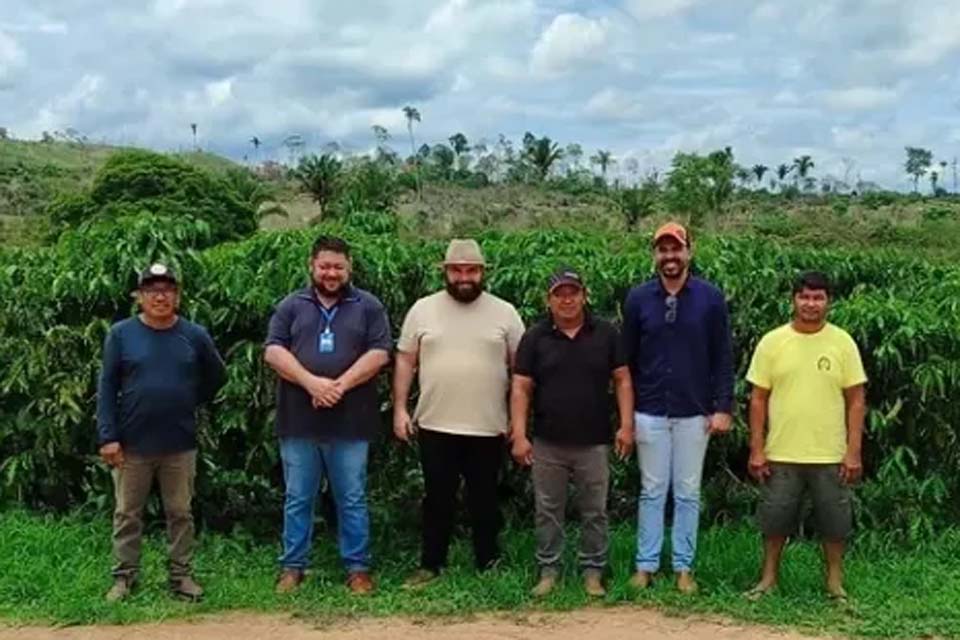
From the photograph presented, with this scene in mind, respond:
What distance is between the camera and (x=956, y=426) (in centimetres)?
648

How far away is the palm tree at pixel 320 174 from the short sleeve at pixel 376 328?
109 ft

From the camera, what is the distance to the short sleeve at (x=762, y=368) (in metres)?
5.62

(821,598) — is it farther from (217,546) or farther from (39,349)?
(39,349)

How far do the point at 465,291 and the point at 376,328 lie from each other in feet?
1.50

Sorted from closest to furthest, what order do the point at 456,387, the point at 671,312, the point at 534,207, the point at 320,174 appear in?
the point at 671,312 → the point at 456,387 → the point at 320,174 → the point at 534,207

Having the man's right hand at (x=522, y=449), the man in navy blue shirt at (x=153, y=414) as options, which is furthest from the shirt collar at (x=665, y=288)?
the man in navy blue shirt at (x=153, y=414)

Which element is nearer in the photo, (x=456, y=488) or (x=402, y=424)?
(x=402, y=424)

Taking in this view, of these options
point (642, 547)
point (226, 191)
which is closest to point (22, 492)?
point (642, 547)

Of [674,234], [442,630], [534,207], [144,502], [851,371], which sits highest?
[534,207]

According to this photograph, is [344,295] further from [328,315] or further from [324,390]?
[324,390]

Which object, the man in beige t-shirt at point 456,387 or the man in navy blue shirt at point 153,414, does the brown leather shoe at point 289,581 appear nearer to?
the man in navy blue shirt at point 153,414

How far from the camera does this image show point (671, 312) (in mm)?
5625

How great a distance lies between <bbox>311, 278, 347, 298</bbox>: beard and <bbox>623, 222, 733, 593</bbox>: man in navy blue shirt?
53.1 inches

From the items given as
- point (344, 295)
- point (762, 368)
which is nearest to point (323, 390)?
point (344, 295)
